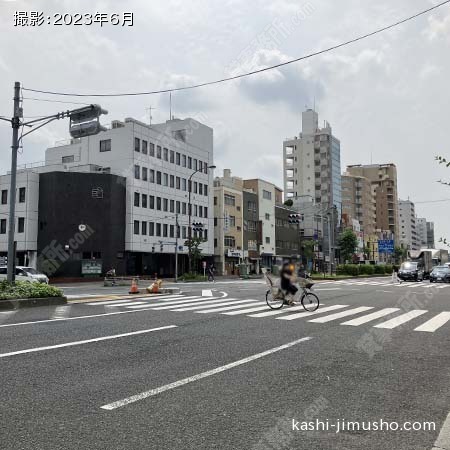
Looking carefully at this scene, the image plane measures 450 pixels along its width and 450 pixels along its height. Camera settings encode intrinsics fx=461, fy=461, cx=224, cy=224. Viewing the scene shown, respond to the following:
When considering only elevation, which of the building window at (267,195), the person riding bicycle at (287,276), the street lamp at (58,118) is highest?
the building window at (267,195)

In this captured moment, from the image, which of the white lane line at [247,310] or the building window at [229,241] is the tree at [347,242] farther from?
the white lane line at [247,310]

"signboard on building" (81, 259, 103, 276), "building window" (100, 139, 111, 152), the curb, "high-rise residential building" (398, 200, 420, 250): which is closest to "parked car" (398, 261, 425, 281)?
"signboard on building" (81, 259, 103, 276)

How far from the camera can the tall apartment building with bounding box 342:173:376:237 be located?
446 feet

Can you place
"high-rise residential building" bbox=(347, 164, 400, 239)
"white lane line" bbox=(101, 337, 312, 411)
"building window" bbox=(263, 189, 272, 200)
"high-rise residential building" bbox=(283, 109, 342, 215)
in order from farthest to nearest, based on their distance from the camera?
"high-rise residential building" bbox=(347, 164, 400, 239), "high-rise residential building" bbox=(283, 109, 342, 215), "building window" bbox=(263, 189, 272, 200), "white lane line" bbox=(101, 337, 312, 411)

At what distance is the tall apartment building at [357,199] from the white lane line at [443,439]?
135m

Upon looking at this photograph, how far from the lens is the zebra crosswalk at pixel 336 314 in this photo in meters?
13.0

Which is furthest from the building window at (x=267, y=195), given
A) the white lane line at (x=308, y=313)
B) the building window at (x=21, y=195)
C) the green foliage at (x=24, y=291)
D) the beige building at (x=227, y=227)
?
the green foliage at (x=24, y=291)

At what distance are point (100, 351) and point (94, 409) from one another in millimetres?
3497

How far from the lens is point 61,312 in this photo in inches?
609

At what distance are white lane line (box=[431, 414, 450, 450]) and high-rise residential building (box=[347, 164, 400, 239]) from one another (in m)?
149

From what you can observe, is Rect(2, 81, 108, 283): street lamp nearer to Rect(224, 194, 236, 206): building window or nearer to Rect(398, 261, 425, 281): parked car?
Rect(398, 261, 425, 281): parked car

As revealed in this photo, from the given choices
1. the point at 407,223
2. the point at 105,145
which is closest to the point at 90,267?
the point at 105,145

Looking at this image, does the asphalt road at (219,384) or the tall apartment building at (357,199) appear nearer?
the asphalt road at (219,384)

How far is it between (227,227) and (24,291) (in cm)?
5549
